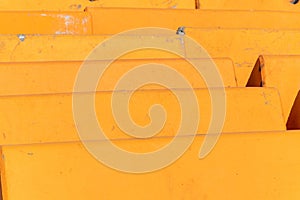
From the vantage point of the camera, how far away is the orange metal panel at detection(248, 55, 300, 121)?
4.87 feet

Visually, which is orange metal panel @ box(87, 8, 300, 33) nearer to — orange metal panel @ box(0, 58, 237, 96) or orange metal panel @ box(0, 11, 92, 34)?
orange metal panel @ box(0, 11, 92, 34)

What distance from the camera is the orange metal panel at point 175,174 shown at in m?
1.07

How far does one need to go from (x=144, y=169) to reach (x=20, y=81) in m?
0.41

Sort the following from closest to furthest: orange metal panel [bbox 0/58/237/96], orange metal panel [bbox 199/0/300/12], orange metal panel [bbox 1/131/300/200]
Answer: orange metal panel [bbox 1/131/300/200], orange metal panel [bbox 0/58/237/96], orange metal panel [bbox 199/0/300/12]

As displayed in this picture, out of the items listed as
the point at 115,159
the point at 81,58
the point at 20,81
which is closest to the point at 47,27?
the point at 81,58

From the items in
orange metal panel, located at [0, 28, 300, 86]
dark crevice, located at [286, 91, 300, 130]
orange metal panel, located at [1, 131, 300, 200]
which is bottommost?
orange metal panel, located at [1, 131, 300, 200]

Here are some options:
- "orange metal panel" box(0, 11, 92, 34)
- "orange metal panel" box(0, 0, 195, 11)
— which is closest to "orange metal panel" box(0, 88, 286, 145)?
"orange metal panel" box(0, 11, 92, 34)

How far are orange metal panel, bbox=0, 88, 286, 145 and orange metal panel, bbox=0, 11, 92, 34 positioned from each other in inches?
18.6

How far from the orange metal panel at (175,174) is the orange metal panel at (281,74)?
288 millimetres

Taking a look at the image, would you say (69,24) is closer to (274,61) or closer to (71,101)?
(71,101)

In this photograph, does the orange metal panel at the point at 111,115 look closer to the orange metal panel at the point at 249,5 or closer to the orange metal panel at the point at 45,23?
the orange metal panel at the point at 45,23

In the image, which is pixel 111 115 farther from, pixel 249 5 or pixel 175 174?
pixel 249 5

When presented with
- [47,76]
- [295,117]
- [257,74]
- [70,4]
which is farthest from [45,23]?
[295,117]

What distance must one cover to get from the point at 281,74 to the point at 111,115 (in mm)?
568
